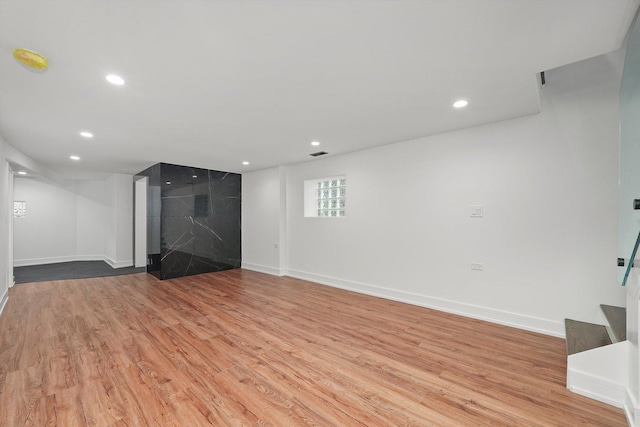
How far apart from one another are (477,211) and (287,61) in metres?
2.82

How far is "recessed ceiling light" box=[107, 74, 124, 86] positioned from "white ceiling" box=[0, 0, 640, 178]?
49mm

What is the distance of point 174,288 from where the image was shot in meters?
4.67

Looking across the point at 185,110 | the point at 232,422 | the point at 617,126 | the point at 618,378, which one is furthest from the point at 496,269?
the point at 185,110

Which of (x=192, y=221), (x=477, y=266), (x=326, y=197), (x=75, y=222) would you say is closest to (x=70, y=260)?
(x=75, y=222)

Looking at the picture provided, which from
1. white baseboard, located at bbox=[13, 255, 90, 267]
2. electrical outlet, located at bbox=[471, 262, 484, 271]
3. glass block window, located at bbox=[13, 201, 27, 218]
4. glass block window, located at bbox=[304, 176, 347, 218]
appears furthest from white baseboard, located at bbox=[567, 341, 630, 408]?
glass block window, located at bbox=[13, 201, 27, 218]

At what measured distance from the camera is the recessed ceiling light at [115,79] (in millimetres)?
2017

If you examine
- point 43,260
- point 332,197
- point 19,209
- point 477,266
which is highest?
point 332,197

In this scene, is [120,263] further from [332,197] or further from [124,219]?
[332,197]

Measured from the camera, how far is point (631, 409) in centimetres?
161

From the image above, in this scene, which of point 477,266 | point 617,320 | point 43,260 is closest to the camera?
point 617,320

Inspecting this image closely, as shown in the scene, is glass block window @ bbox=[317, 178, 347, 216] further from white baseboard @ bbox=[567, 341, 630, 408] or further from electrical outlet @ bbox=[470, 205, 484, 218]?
white baseboard @ bbox=[567, 341, 630, 408]

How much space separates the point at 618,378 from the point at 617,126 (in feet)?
7.43

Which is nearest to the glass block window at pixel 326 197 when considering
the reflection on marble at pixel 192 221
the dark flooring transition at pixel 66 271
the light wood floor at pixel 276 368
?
the light wood floor at pixel 276 368

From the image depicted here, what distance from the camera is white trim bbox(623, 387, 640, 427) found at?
152 cm
